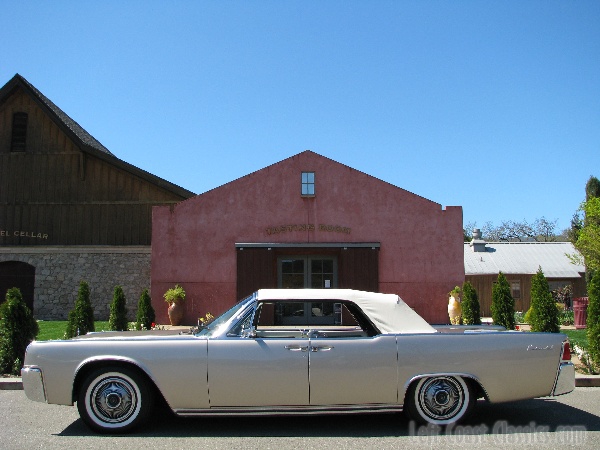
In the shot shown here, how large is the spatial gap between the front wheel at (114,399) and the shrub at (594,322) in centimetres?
683

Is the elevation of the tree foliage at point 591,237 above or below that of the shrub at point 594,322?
above

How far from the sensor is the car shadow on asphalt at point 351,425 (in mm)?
5543

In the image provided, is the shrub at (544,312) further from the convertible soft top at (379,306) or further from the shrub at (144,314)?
the shrub at (144,314)

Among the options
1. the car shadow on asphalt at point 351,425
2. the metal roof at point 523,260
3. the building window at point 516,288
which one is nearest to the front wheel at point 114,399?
the car shadow on asphalt at point 351,425

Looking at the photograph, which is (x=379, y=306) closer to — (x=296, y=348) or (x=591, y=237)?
(x=296, y=348)

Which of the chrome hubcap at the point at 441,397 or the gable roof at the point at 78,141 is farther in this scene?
the gable roof at the point at 78,141

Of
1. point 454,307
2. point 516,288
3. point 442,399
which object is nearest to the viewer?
point 442,399

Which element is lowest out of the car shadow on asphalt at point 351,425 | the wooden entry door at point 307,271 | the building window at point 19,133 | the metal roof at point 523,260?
the car shadow on asphalt at point 351,425

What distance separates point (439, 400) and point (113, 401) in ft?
10.2

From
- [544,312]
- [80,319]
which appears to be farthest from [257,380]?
[544,312]

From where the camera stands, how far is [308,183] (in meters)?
16.4

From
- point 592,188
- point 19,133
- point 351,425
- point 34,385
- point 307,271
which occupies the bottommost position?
point 351,425

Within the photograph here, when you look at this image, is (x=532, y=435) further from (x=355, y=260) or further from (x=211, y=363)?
(x=355, y=260)

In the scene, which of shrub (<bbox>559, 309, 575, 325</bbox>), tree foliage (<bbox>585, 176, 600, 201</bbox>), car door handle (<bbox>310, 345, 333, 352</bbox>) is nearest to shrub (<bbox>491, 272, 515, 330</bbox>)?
shrub (<bbox>559, 309, 575, 325</bbox>)
